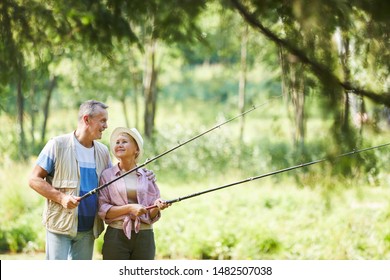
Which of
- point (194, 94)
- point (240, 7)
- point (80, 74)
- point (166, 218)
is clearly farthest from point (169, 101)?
point (240, 7)

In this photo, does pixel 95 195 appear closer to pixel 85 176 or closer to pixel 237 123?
pixel 85 176

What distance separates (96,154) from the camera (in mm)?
3230

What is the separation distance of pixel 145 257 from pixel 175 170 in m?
7.05

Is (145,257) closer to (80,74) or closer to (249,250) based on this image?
(249,250)

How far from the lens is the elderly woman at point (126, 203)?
3.12m

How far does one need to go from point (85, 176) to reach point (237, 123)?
13.4 metres

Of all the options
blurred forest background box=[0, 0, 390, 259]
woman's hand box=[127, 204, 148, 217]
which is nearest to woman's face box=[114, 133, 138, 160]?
woman's hand box=[127, 204, 148, 217]

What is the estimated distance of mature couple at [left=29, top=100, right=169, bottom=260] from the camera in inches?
122

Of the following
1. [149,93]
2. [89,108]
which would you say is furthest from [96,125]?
[149,93]

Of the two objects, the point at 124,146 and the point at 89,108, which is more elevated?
the point at 89,108

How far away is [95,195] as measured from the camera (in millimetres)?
3217

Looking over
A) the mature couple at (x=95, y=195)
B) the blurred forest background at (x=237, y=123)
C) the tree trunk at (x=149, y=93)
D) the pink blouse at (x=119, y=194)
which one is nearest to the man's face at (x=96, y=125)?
the mature couple at (x=95, y=195)

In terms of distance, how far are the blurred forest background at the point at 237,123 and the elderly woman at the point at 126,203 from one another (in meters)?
0.56

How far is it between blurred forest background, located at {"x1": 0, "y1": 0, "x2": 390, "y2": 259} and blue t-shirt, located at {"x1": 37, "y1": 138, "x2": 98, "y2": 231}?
2.16 feet
